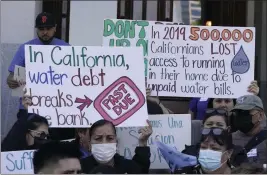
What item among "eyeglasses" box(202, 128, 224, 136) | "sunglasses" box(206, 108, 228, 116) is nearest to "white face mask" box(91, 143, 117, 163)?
"eyeglasses" box(202, 128, 224, 136)

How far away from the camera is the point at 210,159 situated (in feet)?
17.0

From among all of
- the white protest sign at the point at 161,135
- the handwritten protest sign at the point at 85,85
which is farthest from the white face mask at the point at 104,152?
the white protest sign at the point at 161,135

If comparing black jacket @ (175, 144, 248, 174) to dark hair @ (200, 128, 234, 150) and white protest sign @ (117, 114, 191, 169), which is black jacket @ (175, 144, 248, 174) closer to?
dark hair @ (200, 128, 234, 150)

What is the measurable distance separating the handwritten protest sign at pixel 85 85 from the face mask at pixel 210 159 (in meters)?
0.65

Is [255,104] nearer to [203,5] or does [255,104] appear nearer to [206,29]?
[206,29]

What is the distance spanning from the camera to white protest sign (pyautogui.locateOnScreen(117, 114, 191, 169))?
6141 millimetres

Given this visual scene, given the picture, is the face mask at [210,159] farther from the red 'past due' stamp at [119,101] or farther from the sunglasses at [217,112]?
the red 'past due' stamp at [119,101]

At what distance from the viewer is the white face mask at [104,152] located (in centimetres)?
520

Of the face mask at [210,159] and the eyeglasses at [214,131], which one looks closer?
the face mask at [210,159]

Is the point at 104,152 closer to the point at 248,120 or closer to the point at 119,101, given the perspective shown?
the point at 119,101

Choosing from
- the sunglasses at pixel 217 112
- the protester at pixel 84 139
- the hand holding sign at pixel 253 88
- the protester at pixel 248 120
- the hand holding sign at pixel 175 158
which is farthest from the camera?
the hand holding sign at pixel 253 88

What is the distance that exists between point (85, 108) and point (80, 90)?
16cm

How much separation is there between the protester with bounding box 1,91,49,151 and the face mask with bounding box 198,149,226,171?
128 cm

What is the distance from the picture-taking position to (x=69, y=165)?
12.7 feet
